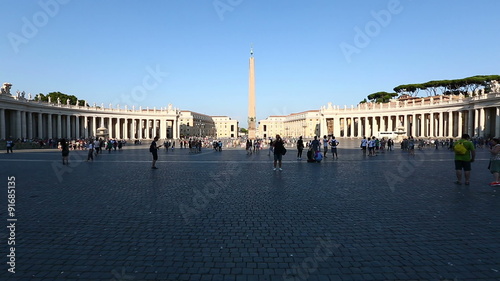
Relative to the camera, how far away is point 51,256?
413 centimetres

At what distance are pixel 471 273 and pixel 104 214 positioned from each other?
6016 millimetres

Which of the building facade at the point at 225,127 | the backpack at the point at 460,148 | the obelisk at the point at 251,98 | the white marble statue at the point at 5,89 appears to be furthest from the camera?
the building facade at the point at 225,127

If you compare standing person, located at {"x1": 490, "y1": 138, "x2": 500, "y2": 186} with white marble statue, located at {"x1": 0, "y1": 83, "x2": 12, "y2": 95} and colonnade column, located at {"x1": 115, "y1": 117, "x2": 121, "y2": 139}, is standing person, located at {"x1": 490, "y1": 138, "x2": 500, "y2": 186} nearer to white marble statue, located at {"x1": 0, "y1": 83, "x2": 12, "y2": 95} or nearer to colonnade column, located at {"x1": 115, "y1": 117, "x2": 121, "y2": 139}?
white marble statue, located at {"x1": 0, "y1": 83, "x2": 12, "y2": 95}

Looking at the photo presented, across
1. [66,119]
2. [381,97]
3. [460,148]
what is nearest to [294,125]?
[381,97]

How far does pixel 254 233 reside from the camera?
16.5ft

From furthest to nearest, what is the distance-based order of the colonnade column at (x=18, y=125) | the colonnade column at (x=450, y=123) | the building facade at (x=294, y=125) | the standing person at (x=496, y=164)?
the building facade at (x=294, y=125) → the colonnade column at (x=450, y=123) → the colonnade column at (x=18, y=125) → the standing person at (x=496, y=164)

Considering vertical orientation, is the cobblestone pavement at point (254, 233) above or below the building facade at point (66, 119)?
below

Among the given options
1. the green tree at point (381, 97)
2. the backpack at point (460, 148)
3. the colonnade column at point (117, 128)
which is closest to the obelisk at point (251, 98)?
the backpack at point (460, 148)

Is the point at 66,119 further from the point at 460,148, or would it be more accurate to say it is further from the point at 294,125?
the point at 294,125

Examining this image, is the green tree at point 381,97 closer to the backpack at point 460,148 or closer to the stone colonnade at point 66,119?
the stone colonnade at point 66,119

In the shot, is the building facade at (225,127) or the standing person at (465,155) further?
the building facade at (225,127)

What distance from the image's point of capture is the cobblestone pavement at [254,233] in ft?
12.2

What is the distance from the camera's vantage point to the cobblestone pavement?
12.2 ft

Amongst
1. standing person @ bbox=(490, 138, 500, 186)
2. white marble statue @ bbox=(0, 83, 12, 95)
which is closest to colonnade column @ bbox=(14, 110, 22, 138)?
white marble statue @ bbox=(0, 83, 12, 95)
